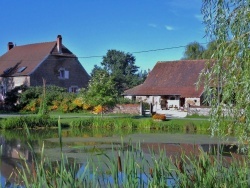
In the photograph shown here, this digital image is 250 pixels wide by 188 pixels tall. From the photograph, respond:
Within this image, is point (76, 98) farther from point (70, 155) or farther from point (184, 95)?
point (70, 155)

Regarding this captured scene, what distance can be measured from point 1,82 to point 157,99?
50.2 feet

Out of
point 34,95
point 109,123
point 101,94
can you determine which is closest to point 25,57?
point 34,95

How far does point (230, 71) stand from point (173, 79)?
1255 inches

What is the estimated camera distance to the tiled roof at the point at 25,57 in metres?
38.7

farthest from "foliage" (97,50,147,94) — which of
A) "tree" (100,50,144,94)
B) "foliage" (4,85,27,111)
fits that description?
"foliage" (4,85,27,111)

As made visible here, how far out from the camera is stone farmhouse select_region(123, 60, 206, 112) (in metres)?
33.9

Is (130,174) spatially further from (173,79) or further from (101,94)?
(173,79)

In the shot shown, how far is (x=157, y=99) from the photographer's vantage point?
35688mm

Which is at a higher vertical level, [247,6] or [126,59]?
[126,59]

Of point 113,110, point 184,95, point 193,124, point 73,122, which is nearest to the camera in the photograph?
point 193,124

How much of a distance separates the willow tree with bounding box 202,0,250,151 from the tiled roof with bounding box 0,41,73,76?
34.0 m

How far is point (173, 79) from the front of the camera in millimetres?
36250

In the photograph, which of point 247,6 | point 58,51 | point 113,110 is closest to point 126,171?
point 247,6

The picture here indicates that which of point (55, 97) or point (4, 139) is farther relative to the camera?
point (55, 97)
